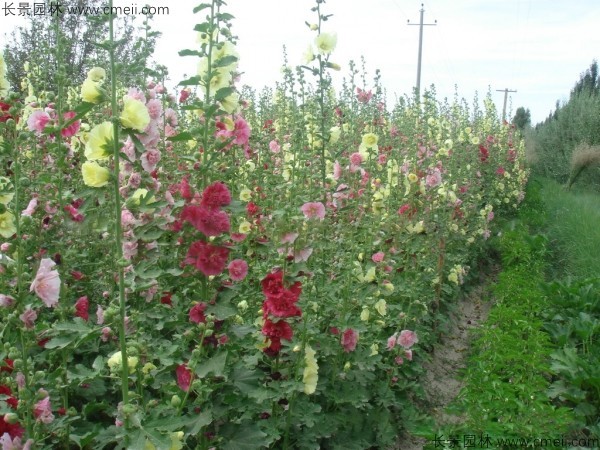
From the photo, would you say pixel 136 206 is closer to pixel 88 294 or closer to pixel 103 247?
pixel 103 247

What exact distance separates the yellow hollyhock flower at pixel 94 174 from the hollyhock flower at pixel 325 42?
151 cm

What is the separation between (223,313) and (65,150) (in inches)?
35.4

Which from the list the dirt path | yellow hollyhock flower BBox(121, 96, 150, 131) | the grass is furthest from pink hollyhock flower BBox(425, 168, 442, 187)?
yellow hollyhock flower BBox(121, 96, 150, 131)

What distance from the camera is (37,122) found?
7.31 ft

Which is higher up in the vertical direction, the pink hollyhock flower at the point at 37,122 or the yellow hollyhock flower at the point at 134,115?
the yellow hollyhock flower at the point at 134,115

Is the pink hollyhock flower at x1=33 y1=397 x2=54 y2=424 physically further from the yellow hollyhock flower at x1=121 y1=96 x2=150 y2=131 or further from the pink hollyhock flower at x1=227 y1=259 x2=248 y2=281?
the yellow hollyhock flower at x1=121 y1=96 x2=150 y2=131

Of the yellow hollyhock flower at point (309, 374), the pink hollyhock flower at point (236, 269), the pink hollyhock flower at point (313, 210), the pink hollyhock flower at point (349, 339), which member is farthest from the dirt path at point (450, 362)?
the pink hollyhock flower at point (236, 269)

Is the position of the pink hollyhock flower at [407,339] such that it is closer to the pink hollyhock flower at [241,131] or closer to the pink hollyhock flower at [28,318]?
the pink hollyhock flower at [241,131]

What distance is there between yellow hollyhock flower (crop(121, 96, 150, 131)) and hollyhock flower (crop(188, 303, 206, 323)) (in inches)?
25.9

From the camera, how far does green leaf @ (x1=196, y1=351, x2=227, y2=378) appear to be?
1.90 meters

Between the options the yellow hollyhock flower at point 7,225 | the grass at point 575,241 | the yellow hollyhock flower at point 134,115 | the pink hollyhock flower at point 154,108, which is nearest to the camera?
the yellow hollyhock flower at point 134,115

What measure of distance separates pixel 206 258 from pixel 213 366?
35cm

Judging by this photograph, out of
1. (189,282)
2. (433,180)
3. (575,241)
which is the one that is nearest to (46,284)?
(189,282)

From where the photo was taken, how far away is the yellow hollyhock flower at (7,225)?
190 centimetres
